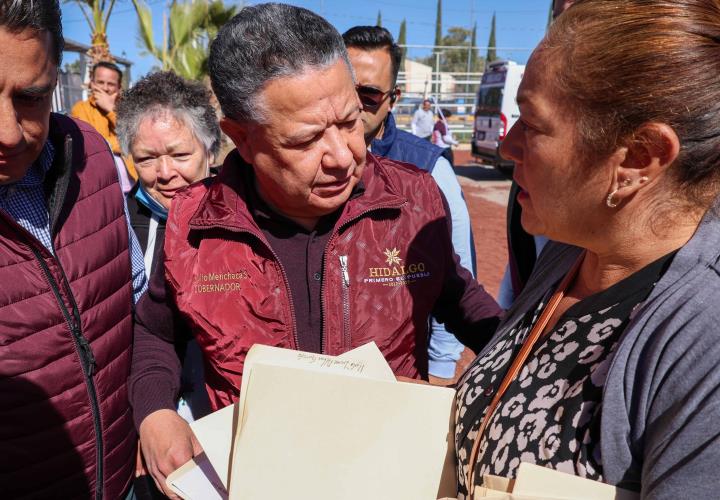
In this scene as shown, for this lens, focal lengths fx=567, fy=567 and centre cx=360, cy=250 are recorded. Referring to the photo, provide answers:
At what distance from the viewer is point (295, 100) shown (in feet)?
4.95

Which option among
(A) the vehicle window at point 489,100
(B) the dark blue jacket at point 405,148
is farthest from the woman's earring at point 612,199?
(A) the vehicle window at point 489,100

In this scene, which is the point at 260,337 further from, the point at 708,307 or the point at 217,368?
the point at 708,307

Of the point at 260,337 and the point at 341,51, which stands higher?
the point at 341,51

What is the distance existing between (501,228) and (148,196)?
8294 millimetres

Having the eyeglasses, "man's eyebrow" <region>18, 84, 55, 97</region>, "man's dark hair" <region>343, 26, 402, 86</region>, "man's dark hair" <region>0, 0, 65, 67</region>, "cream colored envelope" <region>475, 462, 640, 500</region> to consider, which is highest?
"man's dark hair" <region>0, 0, 65, 67</region>

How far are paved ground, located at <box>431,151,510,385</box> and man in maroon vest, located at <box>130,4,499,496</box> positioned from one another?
143cm

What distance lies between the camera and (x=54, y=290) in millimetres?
1585

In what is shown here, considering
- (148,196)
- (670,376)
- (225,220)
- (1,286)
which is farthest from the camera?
(148,196)

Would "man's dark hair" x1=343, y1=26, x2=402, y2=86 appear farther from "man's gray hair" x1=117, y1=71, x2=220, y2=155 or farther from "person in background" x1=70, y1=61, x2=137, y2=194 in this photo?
"person in background" x1=70, y1=61, x2=137, y2=194

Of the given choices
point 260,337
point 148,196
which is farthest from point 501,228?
point 260,337

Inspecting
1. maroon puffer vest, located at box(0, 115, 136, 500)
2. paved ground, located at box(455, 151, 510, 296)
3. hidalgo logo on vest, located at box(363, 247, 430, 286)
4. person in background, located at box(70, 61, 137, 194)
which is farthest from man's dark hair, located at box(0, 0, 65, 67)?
paved ground, located at box(455, 151, 510, 296)

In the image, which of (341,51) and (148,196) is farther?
(148,196)

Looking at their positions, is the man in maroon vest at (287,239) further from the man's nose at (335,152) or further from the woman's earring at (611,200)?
the woman's earring at (611,200)

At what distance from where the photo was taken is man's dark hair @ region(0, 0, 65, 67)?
1288mm
